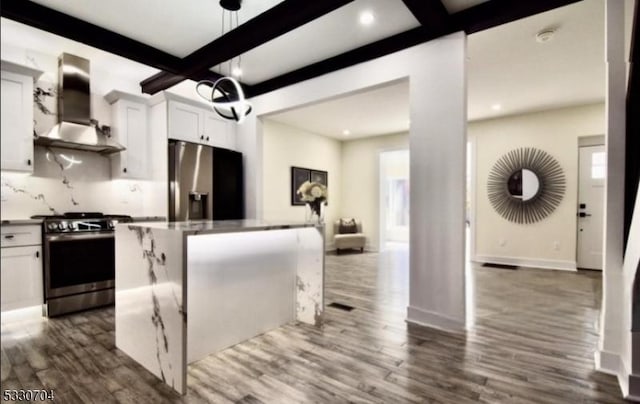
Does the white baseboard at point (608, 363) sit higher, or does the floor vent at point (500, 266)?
the white baseboard at point (608, 363)

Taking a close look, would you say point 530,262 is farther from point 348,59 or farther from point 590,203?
point 348,59

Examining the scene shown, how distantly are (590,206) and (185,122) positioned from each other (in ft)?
21.2

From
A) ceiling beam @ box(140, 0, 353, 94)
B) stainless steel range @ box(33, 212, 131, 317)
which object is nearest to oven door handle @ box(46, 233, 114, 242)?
stainless steel range @ box(33, 212, 131, 317)

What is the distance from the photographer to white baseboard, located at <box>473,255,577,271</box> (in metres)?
5.24

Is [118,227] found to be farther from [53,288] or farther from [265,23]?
[265,23]

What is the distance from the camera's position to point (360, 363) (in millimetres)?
2213

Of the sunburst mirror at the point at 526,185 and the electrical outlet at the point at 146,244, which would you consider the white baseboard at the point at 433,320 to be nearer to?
the electrical outlet at the point at 146,244

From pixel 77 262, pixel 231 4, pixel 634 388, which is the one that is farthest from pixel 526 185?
pixel 77 262

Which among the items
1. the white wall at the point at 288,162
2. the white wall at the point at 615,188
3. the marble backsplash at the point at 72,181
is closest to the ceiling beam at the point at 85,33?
the marble backsplash at the point at 72,181

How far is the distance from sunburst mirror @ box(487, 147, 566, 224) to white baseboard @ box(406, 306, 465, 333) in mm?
3800

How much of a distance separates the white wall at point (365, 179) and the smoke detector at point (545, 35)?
12.3 feet

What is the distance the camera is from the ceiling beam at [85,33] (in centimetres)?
262

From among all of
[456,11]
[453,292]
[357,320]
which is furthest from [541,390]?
[456,11]

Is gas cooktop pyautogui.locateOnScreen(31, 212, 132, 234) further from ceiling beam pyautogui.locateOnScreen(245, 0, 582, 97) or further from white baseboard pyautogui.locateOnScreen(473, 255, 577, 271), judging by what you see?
white baseboard pyautogui.locateOnScreen(473, 255, 577, 271)
